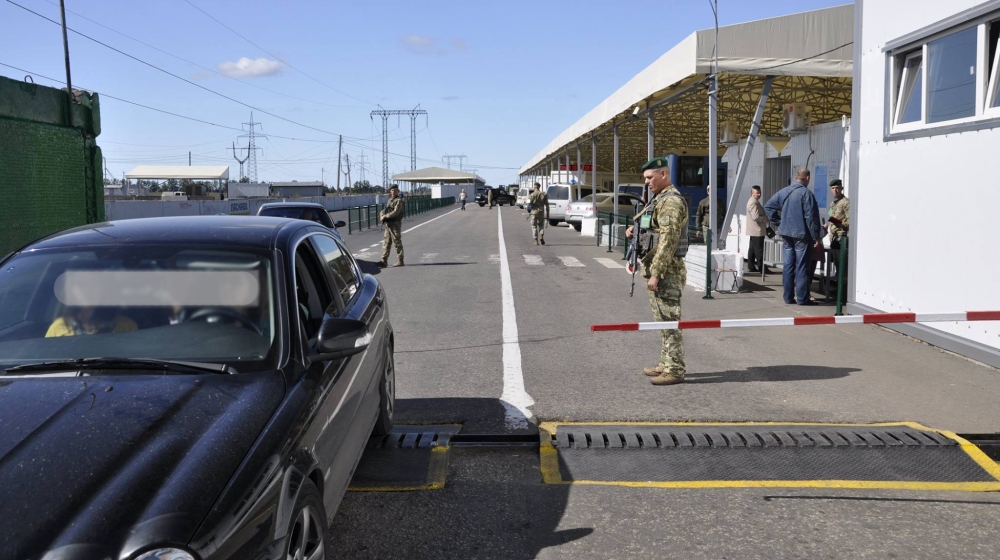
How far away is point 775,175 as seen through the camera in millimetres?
18375

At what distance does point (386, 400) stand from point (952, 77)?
686 cm

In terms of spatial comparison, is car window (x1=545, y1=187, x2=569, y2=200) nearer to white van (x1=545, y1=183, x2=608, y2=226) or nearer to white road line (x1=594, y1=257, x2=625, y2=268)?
white van (x1=545, y1=183, x2=608, y2=226)

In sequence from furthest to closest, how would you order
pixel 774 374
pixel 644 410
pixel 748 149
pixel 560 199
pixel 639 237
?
1. pixel 560 199
2. pixel 748 149
3. pixel 774 374
4. pixel 639 237
5. pixel 644 410

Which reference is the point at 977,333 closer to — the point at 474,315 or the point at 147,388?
the point at 474,315

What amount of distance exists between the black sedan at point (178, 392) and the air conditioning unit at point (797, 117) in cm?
1267

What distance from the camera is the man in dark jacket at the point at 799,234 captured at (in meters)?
12.1

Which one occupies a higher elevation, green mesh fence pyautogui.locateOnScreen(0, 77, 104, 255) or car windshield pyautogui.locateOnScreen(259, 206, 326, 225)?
green mesh fence pyautogui.locateOnScreen(0, 77, 104, 255)

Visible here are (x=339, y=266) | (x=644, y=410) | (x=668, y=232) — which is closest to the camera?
(x=339, y=266)

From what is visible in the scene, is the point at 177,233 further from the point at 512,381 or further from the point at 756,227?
the point at 756,227

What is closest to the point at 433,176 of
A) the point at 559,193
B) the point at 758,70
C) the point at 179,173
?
the point at 179,173

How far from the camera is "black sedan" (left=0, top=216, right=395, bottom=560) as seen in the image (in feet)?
8.34

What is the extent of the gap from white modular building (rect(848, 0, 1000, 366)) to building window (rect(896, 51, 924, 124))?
1 cm

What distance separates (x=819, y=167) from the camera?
15445 mm

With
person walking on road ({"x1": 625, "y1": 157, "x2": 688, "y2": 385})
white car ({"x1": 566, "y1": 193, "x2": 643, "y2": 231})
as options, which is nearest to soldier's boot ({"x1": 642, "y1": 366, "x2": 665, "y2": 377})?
person walking on road ({"x1": 625, "y1": 157, "x2": 688, "y2": 385})
